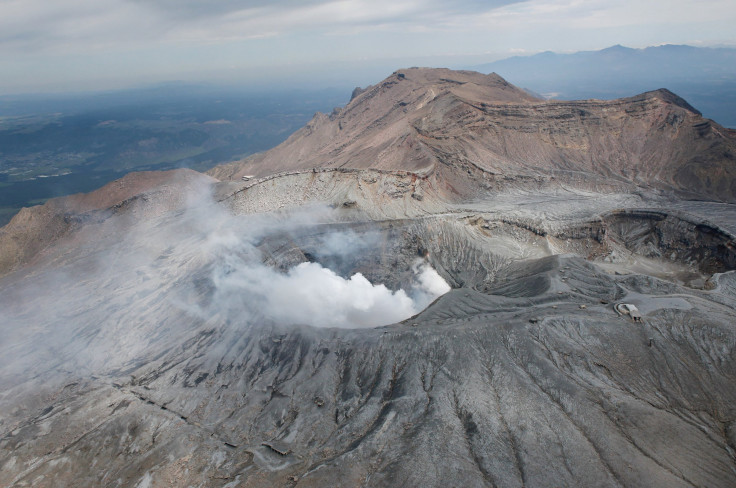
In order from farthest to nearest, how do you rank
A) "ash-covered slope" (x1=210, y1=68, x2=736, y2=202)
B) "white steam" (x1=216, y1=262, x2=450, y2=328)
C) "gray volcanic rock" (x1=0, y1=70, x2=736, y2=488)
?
"ash-covered slope" (x1=210, y1=68, x2=736, y2=202)
"white steam" (x1=216, y1=262, x2=450, y2=328)
"gray volcanic rock" (x1=0, y1=70, x2=736, y2=488)

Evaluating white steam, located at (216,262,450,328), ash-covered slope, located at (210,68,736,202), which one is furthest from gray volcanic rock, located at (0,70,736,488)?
ash-covered slope, located at (210,68,736,202)

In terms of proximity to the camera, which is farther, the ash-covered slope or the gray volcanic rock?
the ash-covered slope

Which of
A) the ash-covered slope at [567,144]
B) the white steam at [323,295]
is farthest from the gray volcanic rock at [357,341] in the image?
the ash-covered slope at [567,144]

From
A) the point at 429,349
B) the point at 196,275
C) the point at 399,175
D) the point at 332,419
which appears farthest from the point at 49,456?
the point at 399,175

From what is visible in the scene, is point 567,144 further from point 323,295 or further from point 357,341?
point 357,341

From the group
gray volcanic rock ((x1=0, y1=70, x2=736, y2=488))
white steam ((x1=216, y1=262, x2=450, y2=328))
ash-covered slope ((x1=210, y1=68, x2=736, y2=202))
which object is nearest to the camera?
gray volcanic rock ((x1=0, y1=70, x2=736, y2=488))

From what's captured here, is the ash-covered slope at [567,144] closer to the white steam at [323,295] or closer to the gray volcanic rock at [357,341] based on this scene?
the gray volcanic rock at [357,341]

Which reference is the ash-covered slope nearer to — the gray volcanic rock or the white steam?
the gray volcanic rock
